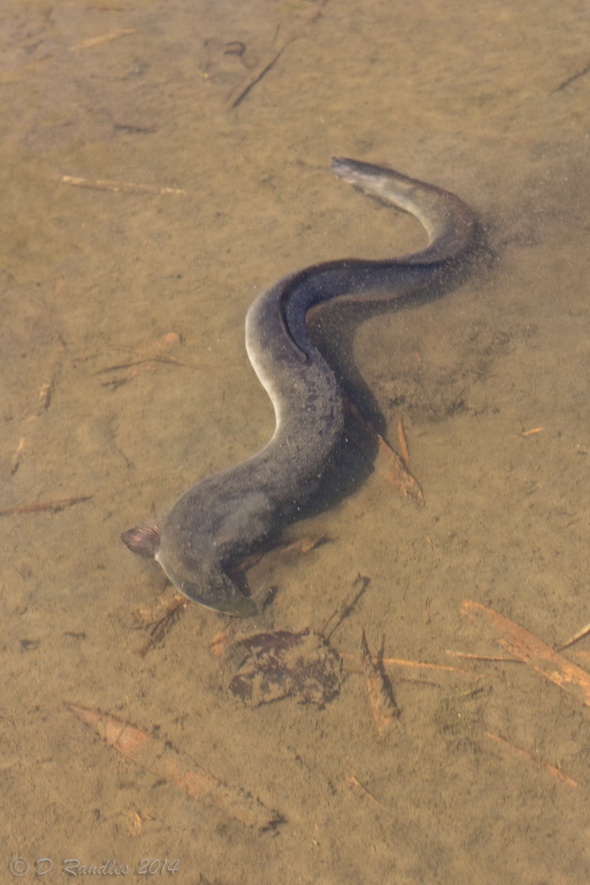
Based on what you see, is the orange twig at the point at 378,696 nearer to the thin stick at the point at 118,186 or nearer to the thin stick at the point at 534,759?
the thin stick at the point at 534,759

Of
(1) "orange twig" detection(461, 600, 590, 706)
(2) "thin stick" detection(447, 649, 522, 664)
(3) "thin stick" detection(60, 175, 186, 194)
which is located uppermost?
(3) "thin stick" detection(60, 175, 186, 194)

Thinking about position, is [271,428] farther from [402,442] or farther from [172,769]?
[172,769]

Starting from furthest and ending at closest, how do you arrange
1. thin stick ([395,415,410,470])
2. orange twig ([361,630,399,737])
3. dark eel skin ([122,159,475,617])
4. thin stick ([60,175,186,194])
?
thin stick ([60,175,186,194]) < thin stick ([395,415,410,470]) < dark eel skin ([122,159,475,617]) < orange twig ([361,630,399,737])

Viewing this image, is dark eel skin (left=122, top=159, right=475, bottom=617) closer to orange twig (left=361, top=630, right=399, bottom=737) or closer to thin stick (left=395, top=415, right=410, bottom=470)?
thin stick (left=395, top=415, right=410, bottom=470)

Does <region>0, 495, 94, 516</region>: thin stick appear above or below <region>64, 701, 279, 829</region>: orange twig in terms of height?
above

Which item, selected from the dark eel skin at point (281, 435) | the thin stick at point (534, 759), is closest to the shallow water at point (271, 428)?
the thin stick at point (534, 759)

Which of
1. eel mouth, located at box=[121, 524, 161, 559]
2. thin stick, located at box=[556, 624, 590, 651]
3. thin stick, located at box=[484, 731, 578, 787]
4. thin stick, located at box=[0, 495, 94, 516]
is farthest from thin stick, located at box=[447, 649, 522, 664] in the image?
thin stick, located at box=[0, 495, 94, 516]

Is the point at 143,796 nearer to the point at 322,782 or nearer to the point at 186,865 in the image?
the point at 186,865

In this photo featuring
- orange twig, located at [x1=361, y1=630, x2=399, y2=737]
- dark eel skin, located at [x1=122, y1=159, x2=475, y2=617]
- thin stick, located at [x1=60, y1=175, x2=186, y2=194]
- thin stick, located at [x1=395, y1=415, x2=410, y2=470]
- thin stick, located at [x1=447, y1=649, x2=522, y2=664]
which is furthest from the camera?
thin stick, located at [x1=60, y1=175, x2=186, y2=194]
